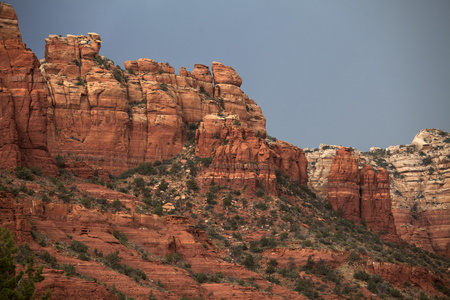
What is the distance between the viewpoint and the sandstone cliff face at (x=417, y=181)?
145 m

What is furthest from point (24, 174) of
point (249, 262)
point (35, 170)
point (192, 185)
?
point (192, 185)

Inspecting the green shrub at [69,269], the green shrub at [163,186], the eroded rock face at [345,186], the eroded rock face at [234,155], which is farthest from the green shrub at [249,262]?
the eroded rock face at [345,186]

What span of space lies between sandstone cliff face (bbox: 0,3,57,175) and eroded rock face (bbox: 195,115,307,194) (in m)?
28.1

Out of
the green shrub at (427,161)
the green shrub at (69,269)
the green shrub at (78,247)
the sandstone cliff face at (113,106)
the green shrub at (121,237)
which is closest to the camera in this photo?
the green shrub at (69,269)

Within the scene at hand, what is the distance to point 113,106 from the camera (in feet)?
338

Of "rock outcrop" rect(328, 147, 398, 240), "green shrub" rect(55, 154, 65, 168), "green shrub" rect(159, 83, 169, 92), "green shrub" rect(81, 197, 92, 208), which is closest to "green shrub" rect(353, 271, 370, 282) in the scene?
"green shrub" rect(81, 197, 92, 208)

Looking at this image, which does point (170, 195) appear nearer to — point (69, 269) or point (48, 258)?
point (48, 258)

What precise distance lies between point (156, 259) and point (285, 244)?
81.3 ft

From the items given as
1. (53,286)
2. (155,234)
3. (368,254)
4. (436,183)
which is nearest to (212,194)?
(368,254)

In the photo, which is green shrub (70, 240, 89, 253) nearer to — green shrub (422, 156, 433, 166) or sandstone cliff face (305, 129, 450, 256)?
sandstone cliff face (305, 129, 450, 256)

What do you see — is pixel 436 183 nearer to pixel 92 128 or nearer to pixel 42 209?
pixel 92 128

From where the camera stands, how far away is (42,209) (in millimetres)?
62156

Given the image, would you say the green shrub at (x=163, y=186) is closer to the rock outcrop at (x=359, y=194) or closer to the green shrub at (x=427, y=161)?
the rock outcrop at (x=359, y=194)

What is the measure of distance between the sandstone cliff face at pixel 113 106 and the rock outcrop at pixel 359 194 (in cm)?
2261
